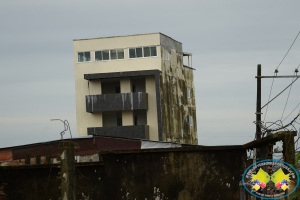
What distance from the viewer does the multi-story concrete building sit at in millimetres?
47634

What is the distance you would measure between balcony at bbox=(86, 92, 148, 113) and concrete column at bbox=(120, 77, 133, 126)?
68 cm

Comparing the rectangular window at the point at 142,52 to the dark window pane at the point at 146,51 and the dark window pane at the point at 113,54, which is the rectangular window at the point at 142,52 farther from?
the dark window pane at the point at 113,54

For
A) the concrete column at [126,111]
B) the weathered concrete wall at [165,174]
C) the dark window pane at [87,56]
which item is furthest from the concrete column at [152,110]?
the weathered concrete wall at [165,174]

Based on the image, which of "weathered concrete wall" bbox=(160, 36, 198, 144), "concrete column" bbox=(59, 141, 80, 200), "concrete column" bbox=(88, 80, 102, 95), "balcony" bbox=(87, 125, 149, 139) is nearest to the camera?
"concrete column" bbox=(59, 141, 80, 200)

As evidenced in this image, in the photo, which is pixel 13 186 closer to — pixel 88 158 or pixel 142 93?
pixel 88 158

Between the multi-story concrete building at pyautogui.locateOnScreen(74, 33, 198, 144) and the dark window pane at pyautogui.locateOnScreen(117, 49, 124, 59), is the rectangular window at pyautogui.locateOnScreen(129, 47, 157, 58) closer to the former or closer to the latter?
the multi-story concrete building at pyautogui.locateOnScreen(74, 33, 198, 144)

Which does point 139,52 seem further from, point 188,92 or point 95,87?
point 188,92

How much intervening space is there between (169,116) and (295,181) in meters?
40.1

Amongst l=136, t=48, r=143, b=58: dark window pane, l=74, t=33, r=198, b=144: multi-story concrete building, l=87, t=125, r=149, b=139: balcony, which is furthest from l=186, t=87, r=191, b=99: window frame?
l=87, t=125, r=149, b=139: balcony

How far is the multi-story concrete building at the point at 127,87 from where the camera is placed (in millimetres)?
47634

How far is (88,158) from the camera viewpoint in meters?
26.5

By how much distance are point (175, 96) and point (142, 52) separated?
6232mm

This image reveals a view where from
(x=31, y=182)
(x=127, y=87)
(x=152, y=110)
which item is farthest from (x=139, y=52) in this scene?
(x=31, y=182)

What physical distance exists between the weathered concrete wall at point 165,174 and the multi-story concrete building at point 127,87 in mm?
35545
